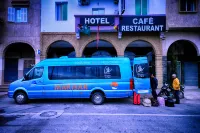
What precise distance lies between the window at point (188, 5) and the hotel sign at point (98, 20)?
6465mm

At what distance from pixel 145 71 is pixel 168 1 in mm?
8337

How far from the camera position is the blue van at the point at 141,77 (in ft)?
31.7

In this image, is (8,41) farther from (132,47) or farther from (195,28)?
(195,28)

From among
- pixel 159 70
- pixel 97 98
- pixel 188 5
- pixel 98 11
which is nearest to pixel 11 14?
pixel 98 11

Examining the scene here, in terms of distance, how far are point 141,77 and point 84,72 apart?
11.6 feet

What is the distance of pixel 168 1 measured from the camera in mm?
14219

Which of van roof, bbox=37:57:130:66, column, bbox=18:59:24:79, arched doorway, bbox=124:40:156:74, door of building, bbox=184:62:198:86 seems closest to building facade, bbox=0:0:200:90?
door of building, bbox=184:62:198:86

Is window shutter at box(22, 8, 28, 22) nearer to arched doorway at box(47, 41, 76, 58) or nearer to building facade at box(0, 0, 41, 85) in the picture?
building facade at box(0, 0, 41, 85)

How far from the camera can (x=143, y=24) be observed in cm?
1365

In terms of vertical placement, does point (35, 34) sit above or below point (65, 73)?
above

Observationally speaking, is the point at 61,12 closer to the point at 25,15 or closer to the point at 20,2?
the point at 25,15

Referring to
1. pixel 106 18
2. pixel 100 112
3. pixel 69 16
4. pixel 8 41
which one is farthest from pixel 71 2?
pixel 100 112

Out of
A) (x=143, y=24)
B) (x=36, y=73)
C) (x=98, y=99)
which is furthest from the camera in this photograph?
(x=143, y=24)

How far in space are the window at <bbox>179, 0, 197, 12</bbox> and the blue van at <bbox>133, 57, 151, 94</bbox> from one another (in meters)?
8.17
